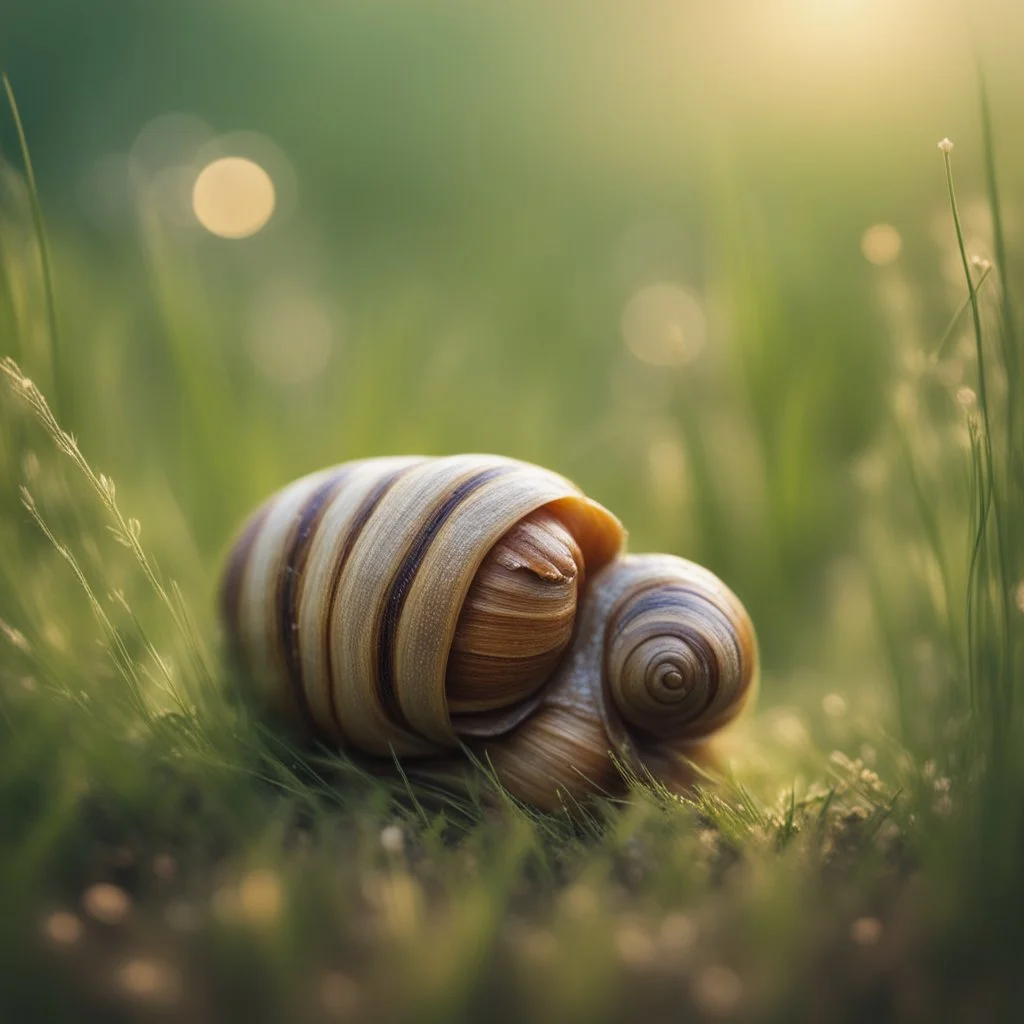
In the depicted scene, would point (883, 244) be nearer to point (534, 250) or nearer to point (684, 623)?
point (684, 623)

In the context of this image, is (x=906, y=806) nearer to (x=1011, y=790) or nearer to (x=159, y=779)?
(x=1011, y=790)

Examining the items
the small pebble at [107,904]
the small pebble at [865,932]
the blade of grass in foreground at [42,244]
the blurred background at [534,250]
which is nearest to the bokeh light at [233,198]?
the blurred background at [534,250]

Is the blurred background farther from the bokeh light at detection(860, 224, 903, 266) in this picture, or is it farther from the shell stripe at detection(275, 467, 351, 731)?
the shell stripe at detection(275, 467, 351, 731)

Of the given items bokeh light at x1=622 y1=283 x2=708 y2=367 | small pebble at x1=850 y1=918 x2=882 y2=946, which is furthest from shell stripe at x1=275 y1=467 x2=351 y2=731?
bokeh light at x1=622 y1=283 x2=708 y2=367

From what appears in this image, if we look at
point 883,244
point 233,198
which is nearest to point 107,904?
point 883,244

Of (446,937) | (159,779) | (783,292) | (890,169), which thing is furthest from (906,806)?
(890,169)

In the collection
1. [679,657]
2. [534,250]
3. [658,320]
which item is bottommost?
[679,657]
